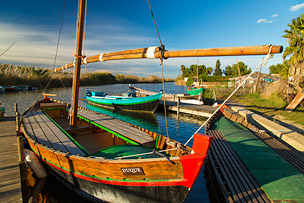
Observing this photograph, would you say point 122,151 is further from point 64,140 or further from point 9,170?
point 9,170

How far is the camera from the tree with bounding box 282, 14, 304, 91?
58.1 ft

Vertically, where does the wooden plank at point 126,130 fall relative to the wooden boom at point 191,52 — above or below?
below

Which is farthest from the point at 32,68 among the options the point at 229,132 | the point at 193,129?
the point at 229,132

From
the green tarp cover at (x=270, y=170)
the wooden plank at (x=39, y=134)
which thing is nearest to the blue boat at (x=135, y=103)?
the green tarp cover at (x=270, y=170)

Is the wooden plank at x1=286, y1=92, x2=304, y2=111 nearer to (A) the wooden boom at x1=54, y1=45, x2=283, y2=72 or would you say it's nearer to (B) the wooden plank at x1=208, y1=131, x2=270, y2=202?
(B) the wooden plank at x1=208, y1=131, x2=270, y2=202

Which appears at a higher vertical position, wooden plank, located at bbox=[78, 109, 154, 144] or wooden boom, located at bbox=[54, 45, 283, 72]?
wooden boom, located at bbox=[54, 45, 283, 72]

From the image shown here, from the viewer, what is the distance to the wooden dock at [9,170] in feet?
18.9

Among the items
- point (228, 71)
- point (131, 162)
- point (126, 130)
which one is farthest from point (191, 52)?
point (228, 71)

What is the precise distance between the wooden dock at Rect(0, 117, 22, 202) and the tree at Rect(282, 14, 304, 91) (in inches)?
942

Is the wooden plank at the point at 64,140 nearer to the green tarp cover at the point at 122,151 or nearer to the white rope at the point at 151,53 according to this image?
the green tarp cover at the point at 122,151

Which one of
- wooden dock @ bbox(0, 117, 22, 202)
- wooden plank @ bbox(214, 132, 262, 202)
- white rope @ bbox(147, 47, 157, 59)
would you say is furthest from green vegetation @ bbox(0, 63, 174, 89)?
white rope @ bbox(147, 47, 157, 59)

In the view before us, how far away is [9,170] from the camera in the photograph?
7211mm

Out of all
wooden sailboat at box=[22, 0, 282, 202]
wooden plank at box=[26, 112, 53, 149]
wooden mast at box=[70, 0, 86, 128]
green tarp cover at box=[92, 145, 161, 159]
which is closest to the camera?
wooden sailboat at box=[22, 0, 282, 202]

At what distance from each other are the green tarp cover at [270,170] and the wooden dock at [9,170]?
8.08m
